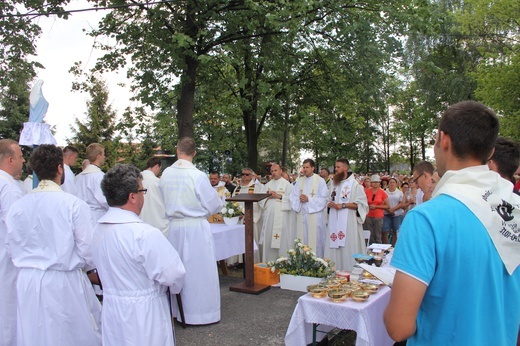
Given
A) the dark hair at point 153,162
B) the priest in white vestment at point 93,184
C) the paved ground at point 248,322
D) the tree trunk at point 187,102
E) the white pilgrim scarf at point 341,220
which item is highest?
the tree trunk at point 187,102

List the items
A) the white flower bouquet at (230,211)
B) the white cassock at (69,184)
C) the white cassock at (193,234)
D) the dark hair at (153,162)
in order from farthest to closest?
the white flower bouquet at (230,211), the dark hair at (153,162), the white cassock at (69,184), the white cassock at (193,234)

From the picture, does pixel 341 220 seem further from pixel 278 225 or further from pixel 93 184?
pixel 93 184

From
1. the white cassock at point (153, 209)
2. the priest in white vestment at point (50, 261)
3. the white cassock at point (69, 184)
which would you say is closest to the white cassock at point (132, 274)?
the priest in white vestment at point (50, 261)

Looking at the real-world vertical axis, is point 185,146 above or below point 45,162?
above

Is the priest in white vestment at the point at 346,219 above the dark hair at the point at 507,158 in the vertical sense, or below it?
below

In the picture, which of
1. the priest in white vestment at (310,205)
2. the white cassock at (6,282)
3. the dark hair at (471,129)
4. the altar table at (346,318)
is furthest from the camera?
the priest in white vestment at (310,205)

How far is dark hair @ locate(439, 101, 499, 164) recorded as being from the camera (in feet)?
5.81

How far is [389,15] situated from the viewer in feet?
37.4

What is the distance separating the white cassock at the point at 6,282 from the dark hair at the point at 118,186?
5.07 ft

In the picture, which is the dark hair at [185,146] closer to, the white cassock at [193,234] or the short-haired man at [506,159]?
the white cassock at [193,234]

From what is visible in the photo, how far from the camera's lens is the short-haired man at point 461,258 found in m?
1.66

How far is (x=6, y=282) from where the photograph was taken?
402 centimetres

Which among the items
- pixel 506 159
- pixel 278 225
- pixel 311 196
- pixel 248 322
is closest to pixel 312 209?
pixel 311 196

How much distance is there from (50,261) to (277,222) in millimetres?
6434
